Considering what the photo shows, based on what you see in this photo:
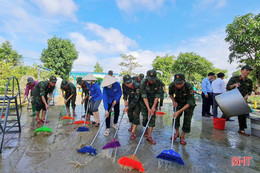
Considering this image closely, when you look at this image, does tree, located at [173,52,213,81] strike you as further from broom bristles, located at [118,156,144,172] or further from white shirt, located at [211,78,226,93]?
broom bristles, located at [118,156,144,172]

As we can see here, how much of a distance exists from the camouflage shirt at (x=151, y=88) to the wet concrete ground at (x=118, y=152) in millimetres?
1150

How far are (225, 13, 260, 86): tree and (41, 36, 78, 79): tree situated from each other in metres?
21.8

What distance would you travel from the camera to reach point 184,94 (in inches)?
130

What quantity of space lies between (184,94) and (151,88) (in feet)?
2.47

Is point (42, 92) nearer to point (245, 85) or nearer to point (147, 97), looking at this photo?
point (147, 97)

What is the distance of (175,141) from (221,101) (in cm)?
180

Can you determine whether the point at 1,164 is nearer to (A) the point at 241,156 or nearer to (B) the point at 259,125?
(A) the point at 241,156

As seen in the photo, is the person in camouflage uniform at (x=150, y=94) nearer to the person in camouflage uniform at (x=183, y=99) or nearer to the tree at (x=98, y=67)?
the person in camouflage uniform at (x=183, y=99)

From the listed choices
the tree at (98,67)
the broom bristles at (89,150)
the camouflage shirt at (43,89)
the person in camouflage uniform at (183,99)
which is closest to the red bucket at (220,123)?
the person in camouflage uniform at (183,99)

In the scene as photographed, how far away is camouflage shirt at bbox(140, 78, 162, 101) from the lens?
3.35m

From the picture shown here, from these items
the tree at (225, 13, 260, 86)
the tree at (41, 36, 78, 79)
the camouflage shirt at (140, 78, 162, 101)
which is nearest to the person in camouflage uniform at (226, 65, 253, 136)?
the camouflage shirt at (140, 78, 162, 101)

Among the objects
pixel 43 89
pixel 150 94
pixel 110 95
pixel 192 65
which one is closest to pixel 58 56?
pixel 192 65

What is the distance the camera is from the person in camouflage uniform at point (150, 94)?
326cm

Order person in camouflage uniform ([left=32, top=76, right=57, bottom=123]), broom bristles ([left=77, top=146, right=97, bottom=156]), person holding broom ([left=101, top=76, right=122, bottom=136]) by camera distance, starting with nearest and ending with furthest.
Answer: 1. broom bristles ([left=77, top=146, right=97, bottom=156])
2. person holding broom ([left=101, top=76, right=122, bottom=136])
3. person in camouflage uniform ([left=32, top=76, right=57, bottom=123])
